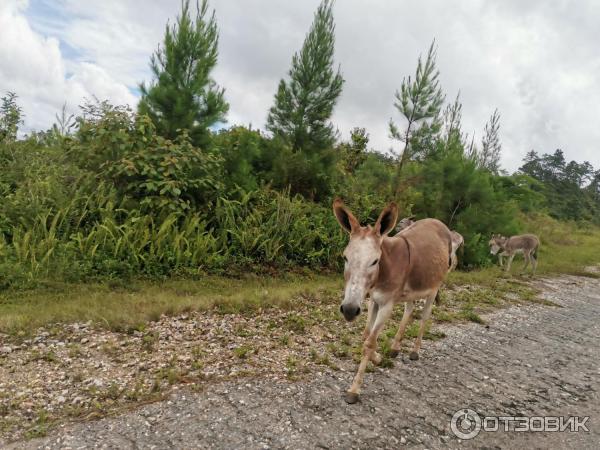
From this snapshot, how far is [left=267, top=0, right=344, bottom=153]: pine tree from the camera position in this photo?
40.9 ft

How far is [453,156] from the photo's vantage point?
1419cm

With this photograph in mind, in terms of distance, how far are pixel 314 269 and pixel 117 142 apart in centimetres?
603

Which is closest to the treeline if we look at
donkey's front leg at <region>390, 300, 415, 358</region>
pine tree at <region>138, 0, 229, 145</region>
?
pine tree at <region>138, 0, 229, 145</region>

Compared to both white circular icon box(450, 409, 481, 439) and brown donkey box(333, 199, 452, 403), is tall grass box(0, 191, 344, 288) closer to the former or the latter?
brown donkey box(333, 199, 452, 403)

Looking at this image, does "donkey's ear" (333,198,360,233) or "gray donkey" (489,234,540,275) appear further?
"gray donkey" (489,234,540,275)

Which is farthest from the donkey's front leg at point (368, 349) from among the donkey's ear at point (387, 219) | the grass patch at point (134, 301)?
the grass patch at point (134, 301)

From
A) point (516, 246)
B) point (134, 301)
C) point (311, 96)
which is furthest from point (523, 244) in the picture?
point (134, 301)

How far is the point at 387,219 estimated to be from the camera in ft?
13.2

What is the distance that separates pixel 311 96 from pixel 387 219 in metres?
9.49

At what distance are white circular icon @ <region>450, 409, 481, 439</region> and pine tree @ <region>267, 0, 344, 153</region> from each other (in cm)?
965

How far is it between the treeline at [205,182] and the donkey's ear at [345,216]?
5.39 m

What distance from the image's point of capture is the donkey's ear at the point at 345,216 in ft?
12.9

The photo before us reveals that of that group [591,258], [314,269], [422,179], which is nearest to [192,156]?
[314,269]

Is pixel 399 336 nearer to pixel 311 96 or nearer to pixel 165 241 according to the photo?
pixel 165 241
